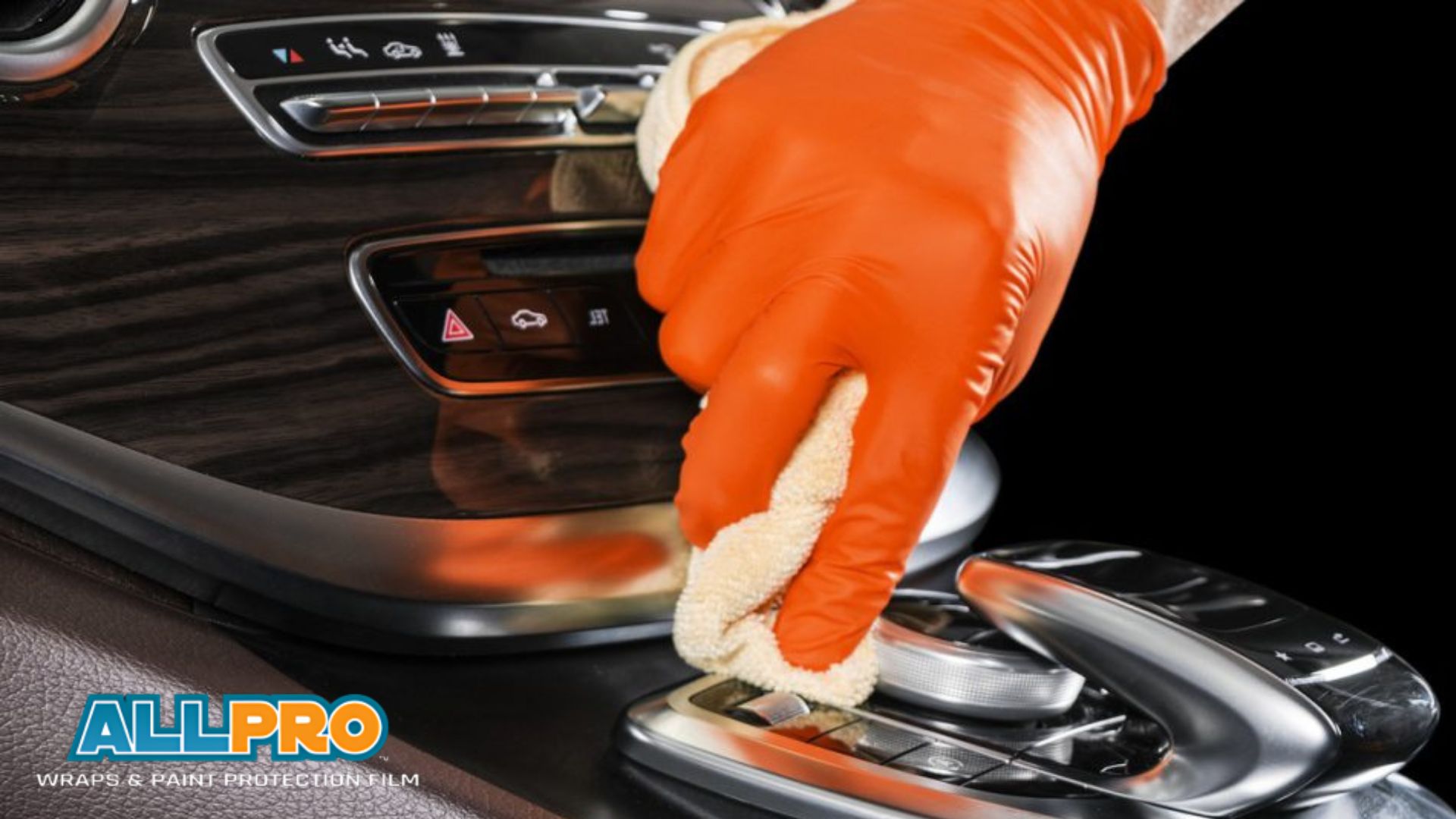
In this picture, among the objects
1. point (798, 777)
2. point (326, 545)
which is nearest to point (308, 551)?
point (326, 545)

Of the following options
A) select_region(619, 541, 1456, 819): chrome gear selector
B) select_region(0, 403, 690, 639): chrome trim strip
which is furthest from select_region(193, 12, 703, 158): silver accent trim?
select_region(619, 541, 1456, 819): chrome gear selector

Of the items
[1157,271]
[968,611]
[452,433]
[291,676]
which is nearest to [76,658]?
[291,676]

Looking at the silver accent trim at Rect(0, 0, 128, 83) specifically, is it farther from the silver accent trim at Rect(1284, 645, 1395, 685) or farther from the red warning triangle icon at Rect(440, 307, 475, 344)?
the silver accent trim at Rect(1284, 645, 1395, 685)

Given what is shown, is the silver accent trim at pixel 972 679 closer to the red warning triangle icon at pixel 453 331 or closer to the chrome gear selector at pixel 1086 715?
the chrome gear selector at pixel 1086 715

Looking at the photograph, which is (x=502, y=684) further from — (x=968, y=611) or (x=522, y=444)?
(x=968, y=611)

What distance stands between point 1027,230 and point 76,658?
0.40 m

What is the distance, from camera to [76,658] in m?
0.47

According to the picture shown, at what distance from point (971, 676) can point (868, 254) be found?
0.59ft

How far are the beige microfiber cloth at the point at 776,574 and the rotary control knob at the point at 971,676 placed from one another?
1cm

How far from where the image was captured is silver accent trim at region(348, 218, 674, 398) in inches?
23.3

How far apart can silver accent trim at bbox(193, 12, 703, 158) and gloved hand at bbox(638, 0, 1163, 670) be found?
2.8 inches

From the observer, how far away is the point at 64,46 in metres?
0.54

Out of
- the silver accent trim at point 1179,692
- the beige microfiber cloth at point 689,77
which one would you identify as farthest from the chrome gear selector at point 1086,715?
the beige microfiber cloth at point 689,77

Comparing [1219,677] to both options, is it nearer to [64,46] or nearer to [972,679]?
[972,679]
